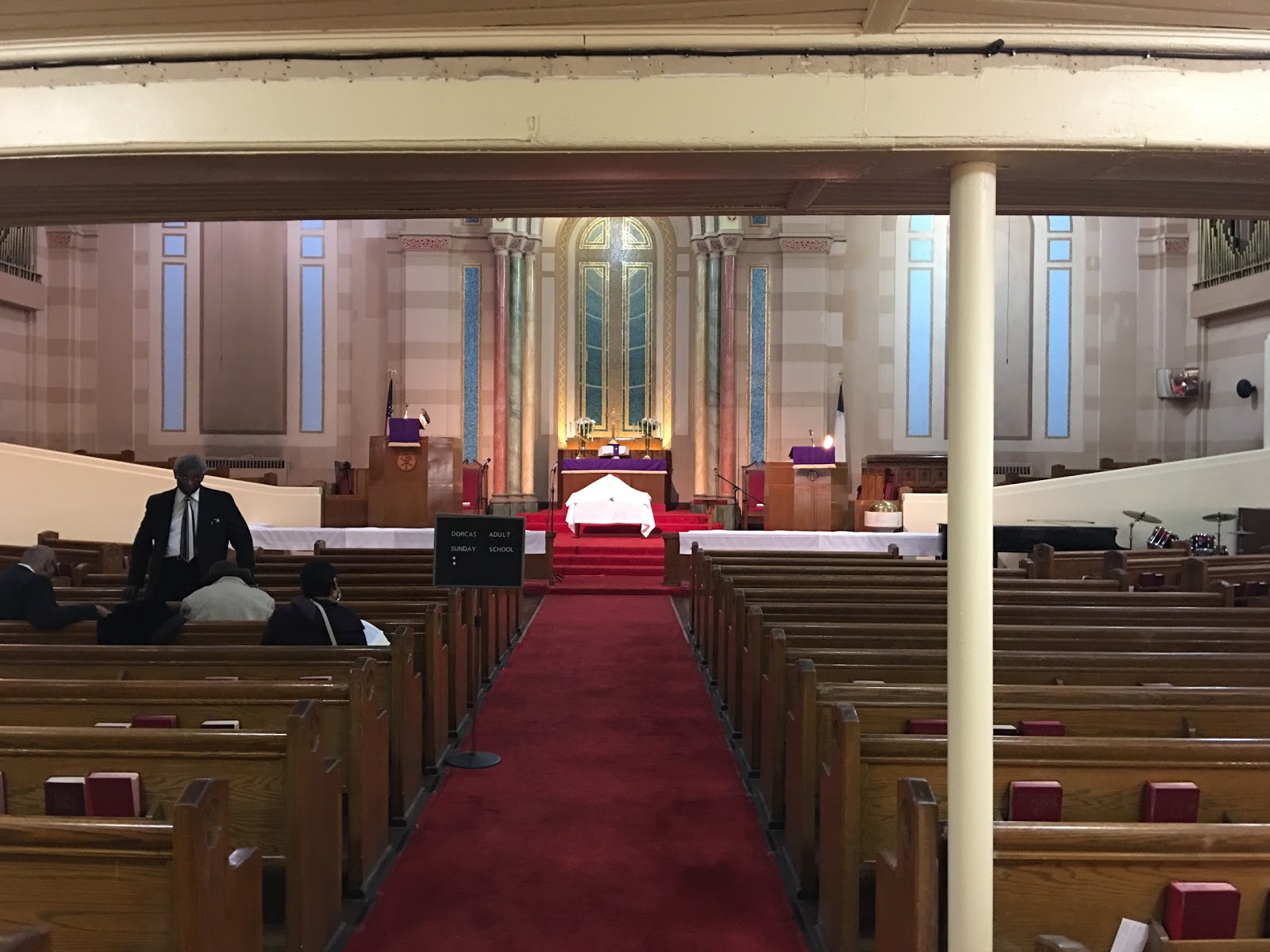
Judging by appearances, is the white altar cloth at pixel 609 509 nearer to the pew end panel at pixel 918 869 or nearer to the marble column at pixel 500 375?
the marble column at pixel 500 375

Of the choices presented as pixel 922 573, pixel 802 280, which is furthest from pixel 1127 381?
pixel 922 573

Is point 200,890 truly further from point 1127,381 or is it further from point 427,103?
point 1127,381

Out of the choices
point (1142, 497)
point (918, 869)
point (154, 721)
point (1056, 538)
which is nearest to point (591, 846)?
point (154, 721)

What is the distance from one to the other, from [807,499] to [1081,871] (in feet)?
30.4

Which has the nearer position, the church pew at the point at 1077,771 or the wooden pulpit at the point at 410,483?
the church pew at the point at 1077,771

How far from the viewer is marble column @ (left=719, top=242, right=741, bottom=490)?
13570 mm

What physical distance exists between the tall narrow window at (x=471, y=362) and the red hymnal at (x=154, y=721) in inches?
415

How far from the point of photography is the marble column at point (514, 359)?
13.4m

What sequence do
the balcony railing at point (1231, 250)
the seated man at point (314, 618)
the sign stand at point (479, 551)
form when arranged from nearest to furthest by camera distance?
the seated man at point (314, 618)
the sign stand at point (479, 551)
the balcony railing at point (1231, 250)

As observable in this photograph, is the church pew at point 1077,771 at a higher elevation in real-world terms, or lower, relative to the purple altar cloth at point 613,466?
lower

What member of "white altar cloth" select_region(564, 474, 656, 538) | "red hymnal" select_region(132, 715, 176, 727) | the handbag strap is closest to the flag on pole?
"white altar cloth" select_region(564, 474, 656, 538)

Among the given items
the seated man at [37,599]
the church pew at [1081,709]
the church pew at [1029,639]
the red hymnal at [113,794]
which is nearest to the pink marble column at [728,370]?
the church pew at [1029,639]

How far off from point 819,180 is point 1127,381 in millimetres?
13849

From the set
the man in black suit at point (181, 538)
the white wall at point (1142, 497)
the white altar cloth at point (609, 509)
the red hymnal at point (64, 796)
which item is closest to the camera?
the red hymnal at point (64, 796)
